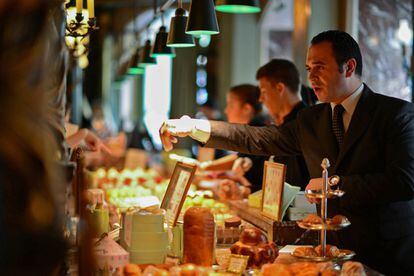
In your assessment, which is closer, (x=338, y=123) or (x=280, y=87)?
(x=338, y=123)

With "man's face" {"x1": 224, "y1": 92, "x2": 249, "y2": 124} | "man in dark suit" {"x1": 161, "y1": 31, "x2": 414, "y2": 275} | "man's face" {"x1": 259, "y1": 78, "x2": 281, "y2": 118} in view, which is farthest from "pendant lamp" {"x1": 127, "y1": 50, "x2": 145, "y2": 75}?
"man in dark suit" {"x1": 161, "y1": 31, "x2": 414, "y2": 275}

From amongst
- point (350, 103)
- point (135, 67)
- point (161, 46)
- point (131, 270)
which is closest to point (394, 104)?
point (350, 103)

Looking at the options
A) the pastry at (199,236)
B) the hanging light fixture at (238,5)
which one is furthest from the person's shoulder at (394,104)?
the pastry at (199,236)

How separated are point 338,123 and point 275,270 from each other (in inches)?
57.7

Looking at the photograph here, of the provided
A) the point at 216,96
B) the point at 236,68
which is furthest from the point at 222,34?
the point at 216,96

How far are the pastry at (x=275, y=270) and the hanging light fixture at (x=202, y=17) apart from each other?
1580 mm

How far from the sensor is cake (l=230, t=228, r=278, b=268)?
357 cm

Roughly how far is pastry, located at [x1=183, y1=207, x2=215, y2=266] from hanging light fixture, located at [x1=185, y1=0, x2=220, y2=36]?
121 centimetres

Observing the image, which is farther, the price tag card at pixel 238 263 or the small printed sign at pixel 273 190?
the small printed sign at pixel 273 190

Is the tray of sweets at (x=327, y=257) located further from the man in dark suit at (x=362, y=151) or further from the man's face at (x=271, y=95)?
the man's face at (x=271, y=95)

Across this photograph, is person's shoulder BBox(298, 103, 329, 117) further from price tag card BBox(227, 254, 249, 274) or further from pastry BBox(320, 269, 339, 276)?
pastry BBox(320, 269, 339, 276)

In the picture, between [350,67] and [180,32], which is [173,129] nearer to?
[180,32]

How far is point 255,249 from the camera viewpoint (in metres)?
3.60

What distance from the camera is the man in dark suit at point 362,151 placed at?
4.11 metres
